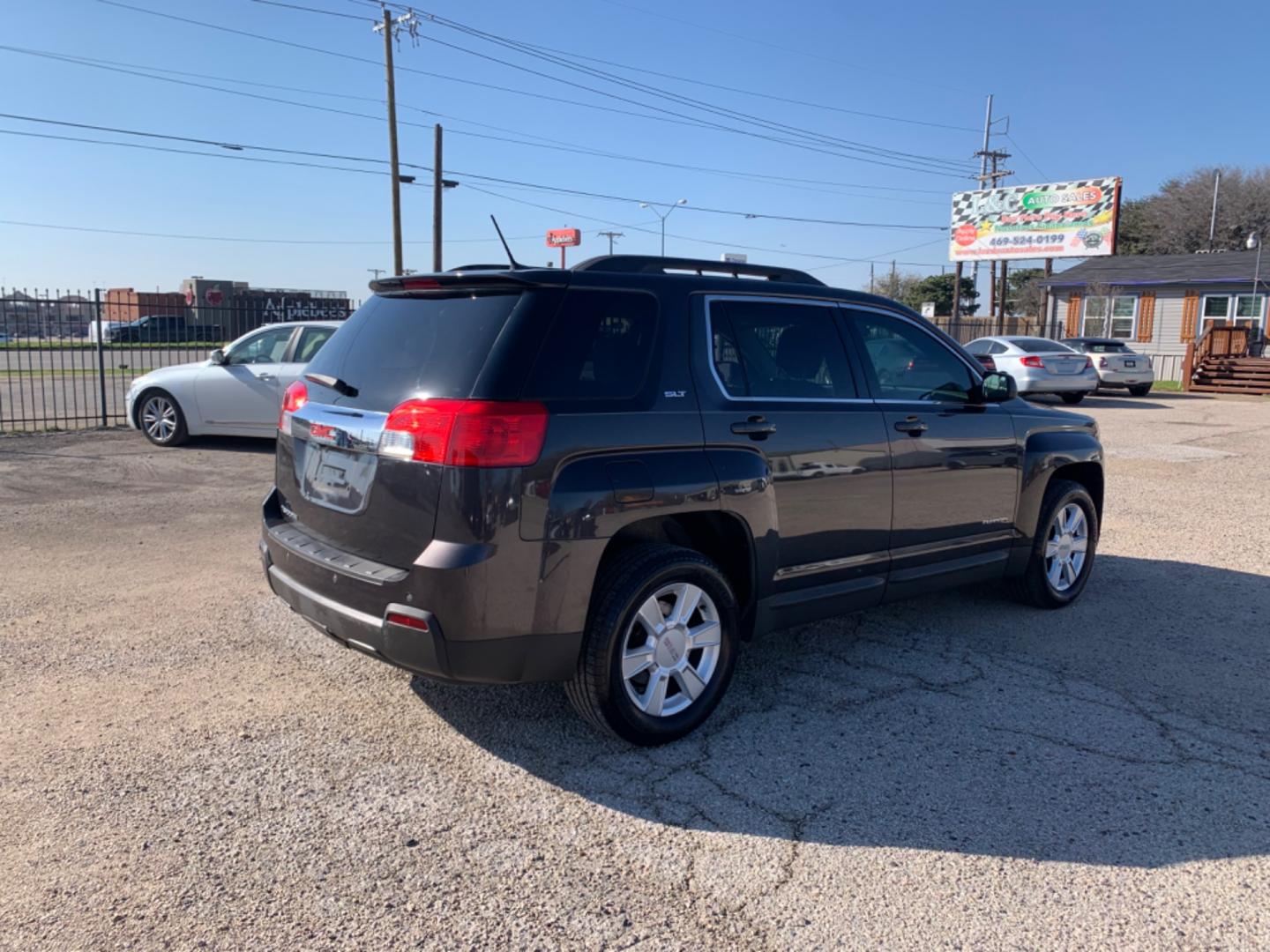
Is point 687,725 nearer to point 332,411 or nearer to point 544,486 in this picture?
point 544,486

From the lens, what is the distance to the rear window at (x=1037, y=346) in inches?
805

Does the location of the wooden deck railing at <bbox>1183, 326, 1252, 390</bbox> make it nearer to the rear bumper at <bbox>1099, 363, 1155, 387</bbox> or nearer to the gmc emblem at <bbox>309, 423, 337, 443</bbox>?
the rear bumper at <bbox>1099, 363, 1155, 387</bbox>

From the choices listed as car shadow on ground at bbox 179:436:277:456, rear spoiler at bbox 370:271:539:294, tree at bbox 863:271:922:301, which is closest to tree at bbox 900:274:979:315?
tree at bbox 863:271:922:301

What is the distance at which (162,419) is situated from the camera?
1167 cm

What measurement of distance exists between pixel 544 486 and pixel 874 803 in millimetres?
1636

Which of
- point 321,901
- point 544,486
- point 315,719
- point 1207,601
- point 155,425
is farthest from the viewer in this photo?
point 155,425

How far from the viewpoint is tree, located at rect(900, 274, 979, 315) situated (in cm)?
7325

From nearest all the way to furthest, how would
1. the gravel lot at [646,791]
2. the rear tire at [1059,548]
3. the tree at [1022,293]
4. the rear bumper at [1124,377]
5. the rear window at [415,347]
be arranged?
the gravel lot at [646,791] < the rear window at [415,347] < the rear tire at [1059,548] < the rear bumper at [1124,377] < the tree at [1022,293]

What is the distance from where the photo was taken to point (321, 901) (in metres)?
2.79

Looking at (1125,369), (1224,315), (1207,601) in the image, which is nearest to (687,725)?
(1207,601)

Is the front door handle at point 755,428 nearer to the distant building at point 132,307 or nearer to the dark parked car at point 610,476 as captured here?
the dark parked car at point 610,476

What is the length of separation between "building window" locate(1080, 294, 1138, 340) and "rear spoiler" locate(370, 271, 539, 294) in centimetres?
3493

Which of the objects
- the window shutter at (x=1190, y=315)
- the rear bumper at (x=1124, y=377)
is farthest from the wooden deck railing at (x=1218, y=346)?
the window shutter at (x=1190, y=315)

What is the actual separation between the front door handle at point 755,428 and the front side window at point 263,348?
28.5 feet
